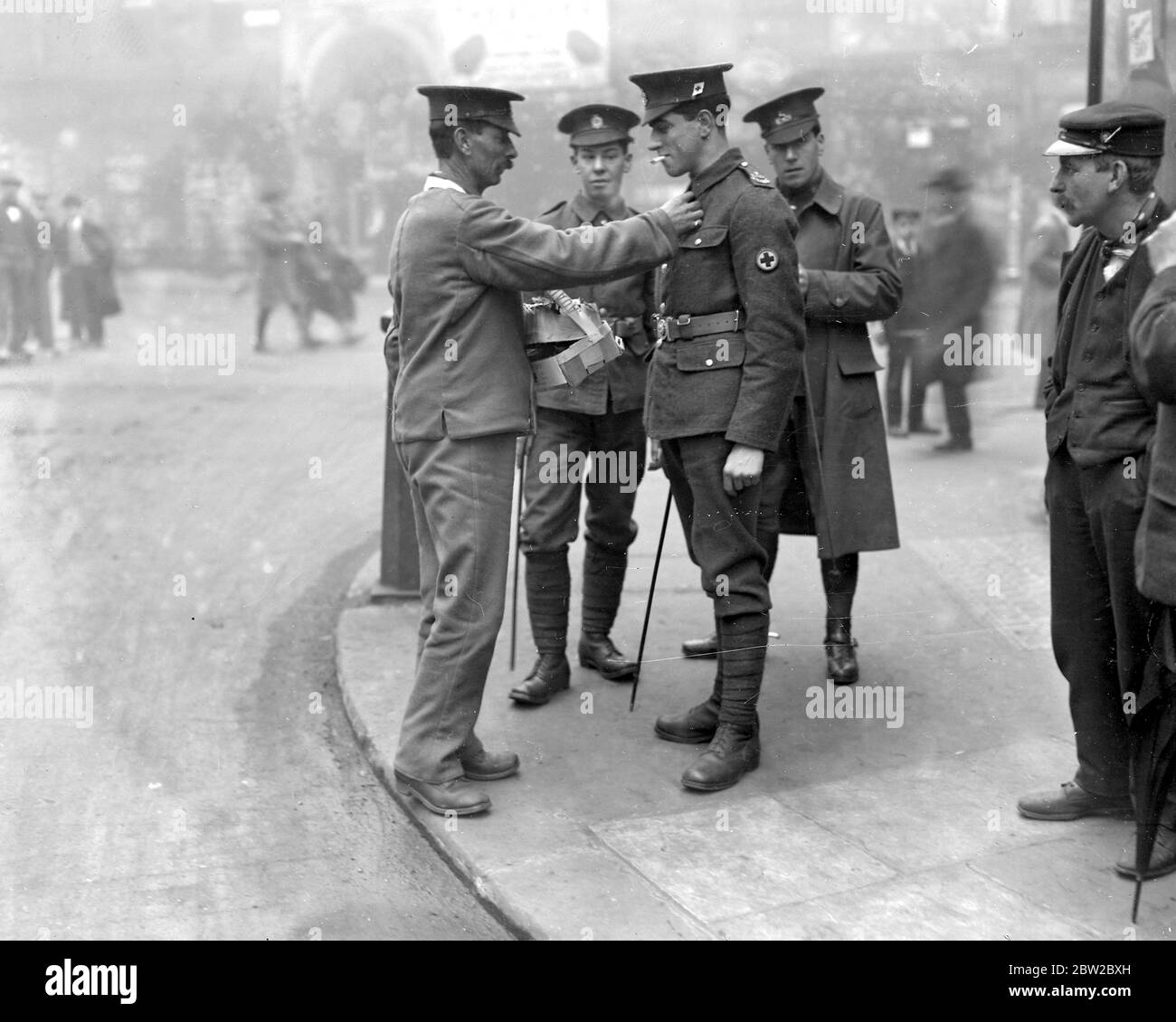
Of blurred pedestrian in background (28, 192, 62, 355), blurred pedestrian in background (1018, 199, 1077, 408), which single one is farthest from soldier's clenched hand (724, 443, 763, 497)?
blurred pedestrian in background (1018, 199, 1077, 408)

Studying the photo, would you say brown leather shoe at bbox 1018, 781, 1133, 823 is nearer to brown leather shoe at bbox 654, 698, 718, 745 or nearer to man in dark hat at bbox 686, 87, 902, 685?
brown leather shoe at bbox 654, 698, 718, 745

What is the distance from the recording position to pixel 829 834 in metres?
3.77

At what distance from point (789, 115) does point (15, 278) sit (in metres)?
5.47

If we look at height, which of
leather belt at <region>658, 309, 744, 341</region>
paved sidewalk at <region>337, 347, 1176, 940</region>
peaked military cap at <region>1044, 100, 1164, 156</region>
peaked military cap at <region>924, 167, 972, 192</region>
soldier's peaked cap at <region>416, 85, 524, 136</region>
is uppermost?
peaked military cap at <region>924, 167, 972, 192</region>

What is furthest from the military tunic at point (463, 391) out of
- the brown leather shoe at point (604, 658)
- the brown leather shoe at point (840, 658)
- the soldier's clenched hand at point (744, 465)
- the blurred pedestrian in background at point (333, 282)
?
the blurred pedestrian in background at point (333, 282)

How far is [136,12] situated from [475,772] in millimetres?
9186

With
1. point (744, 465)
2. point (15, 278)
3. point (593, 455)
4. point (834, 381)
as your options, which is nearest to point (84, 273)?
point (15, 278)

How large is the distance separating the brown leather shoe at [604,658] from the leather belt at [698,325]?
1.44m

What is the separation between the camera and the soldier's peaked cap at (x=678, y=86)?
398cm

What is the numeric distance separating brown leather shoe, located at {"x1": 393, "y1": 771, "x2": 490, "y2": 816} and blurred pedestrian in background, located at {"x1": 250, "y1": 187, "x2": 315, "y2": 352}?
933cm

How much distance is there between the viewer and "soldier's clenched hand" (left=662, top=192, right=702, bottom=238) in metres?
3.93

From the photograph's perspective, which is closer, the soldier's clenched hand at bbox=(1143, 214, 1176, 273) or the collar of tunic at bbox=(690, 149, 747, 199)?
the soldier's clenched hand at bbox=(1143, 214, 1176, 273)

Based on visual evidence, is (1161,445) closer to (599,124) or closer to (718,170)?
(718,170)

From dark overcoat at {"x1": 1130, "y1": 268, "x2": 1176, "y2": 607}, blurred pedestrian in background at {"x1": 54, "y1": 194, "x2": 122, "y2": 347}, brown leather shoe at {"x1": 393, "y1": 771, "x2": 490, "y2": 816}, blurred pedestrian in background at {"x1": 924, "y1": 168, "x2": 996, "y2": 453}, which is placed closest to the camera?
dark overcoat at {"x1": 1130, "y1": 268, "x2": 1176, "y2": 607}
